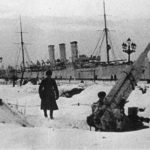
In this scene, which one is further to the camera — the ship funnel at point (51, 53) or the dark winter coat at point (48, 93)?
the ship funnel at point (51, 53)

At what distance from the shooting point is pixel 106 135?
6.32m

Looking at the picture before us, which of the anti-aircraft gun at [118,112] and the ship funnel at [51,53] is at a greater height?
the ship funnel at [51,53]

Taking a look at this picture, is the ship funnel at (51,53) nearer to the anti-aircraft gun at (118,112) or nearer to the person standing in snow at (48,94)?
the person standing in snow at (48,94)

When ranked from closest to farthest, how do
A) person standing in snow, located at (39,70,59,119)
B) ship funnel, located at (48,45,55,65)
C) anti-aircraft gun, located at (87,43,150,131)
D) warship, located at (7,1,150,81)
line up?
anti-aircraft gun, located at (87,43,150,131)
person standing in snow, located at (39,70,59,119)
warship, located at (7,1,150,81)
ship funnel, located at (48,45,55,65)

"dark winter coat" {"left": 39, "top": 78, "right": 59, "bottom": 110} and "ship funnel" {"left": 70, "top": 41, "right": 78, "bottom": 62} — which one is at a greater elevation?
"ship funnel" {"left": 70, "top": 41, "right": 78, "bottom": 62}

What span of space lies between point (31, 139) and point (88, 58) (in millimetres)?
41049

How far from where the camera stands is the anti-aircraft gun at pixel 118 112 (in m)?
8.81

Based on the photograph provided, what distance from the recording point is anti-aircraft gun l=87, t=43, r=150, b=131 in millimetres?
8812

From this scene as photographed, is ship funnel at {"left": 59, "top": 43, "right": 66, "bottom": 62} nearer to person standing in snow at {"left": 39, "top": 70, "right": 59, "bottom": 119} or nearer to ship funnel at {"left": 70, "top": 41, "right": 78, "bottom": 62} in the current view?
ship funnel at {"left": 70, "top": 41, "right": 78, "bottom": 62}

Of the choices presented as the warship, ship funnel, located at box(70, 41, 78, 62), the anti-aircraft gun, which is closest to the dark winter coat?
the anti-aircraft gun

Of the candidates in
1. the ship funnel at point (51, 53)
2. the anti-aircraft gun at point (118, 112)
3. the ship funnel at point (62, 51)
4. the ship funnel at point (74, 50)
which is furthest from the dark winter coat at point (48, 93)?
the ship funnel at point (51, 53)

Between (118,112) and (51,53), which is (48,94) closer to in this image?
(118,112)

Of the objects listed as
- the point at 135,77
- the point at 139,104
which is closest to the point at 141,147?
the point at 135,77

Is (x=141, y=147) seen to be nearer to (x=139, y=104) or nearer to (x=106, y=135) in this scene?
(x=106, y=135)
